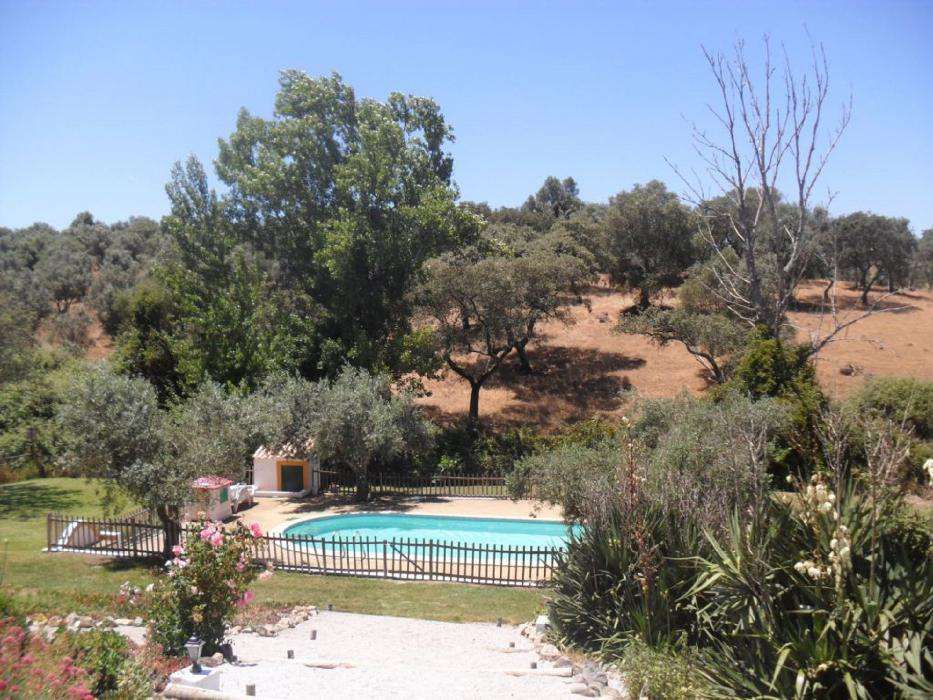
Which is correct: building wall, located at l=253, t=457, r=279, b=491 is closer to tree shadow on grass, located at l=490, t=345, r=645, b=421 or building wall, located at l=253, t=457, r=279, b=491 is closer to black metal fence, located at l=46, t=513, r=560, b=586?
black metal fence, located at l=46, t=513, r=560, b=586

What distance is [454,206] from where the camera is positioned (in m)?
33.5

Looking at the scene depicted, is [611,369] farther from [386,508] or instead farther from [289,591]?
[289,591]

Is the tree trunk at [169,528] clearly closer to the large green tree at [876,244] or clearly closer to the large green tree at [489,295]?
the large green tree at [489,295]

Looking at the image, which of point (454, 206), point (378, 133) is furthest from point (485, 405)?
point (378, 133)

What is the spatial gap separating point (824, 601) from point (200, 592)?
290 inches

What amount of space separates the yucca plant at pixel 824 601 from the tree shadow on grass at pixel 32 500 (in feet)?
75.2

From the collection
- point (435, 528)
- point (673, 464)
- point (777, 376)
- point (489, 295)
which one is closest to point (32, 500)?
point (435, 528)

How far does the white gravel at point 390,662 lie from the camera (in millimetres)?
8812

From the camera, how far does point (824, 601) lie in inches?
285

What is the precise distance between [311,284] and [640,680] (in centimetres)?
2800

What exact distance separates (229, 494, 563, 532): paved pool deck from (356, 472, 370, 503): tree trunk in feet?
0.95

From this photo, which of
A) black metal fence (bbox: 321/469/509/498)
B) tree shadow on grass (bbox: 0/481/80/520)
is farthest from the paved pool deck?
tree shadow on grass (bbox: 0/481/80/520)

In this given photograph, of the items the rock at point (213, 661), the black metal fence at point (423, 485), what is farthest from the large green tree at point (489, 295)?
the rock at point (213, 661)

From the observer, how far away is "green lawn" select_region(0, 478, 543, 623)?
13.5 meters
